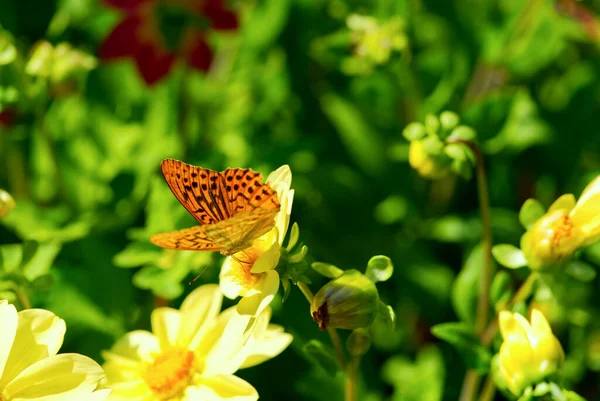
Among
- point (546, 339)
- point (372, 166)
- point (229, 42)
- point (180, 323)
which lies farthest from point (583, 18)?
point (180, 323)

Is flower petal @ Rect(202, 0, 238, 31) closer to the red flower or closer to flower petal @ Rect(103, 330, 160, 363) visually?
the red flower

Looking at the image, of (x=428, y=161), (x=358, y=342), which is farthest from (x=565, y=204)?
(x=358, y=342)

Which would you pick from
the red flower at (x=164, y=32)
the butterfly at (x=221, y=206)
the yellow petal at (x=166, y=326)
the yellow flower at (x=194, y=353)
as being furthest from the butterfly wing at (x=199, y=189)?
the red flower at (x=164, y=32)

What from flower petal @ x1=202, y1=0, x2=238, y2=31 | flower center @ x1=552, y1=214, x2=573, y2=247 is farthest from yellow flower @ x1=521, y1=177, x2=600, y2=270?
flower petal @ x1=202, y1=0, x2=238, y2=31

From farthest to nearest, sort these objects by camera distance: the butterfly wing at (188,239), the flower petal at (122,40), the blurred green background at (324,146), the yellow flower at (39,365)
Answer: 1. the flower petal at (122,40)
2. the blurred green background at (324,146)
3. the yellow flower at (39,365)
4. the butterfly wing at (188,239)

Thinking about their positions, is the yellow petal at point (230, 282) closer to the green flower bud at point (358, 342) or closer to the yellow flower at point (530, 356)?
the green flower bud at point (358, 342)

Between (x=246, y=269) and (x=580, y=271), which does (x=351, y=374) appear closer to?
(x=246, y=269)
